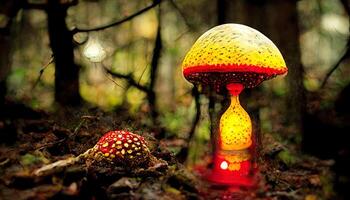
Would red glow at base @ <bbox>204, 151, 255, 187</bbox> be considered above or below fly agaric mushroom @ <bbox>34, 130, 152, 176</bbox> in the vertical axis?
below

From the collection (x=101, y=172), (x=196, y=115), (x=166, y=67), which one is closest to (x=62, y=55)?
(x=196, y=115)

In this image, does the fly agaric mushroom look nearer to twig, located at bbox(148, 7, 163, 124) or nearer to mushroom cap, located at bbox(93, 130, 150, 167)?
mushroom cap, located at bbox(93, 130, 150, 167)

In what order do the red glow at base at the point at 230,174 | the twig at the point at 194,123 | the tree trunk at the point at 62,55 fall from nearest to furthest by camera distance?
the red glow at base at the point at 230,174 → the twig at the point at 194,123 → the tree trunk at the point at 62,55

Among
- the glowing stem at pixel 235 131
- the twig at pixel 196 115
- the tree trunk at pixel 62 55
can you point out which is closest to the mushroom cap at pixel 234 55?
the glowing stem at pixel 235 131

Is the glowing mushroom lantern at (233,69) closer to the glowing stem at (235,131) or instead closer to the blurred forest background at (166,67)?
the glowing stem at (235,131)

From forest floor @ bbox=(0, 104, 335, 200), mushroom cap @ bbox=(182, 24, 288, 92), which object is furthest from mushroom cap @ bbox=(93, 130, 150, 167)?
mushroom cap @ bbox=(182, 24, 288, 92)

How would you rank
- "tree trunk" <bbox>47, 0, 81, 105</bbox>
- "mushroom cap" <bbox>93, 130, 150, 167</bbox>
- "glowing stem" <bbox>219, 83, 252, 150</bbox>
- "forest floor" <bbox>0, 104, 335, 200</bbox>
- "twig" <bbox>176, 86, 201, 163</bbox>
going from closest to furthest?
1. "forest floor" <bbox>0, 104, 335, 200</bbox>
2. "mushroom cap" <bbox>93, 130, 150, 167</bbox>
3. "glowing stem" <bbox>219, 83, 252, 150</bbox>
4. "twig" <bbox>176, 86, 201, 163</bbox>
5. "tree trunk" <bbox>47, 0, 81, 105</bbox>

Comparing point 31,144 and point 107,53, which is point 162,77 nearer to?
point 107,53
